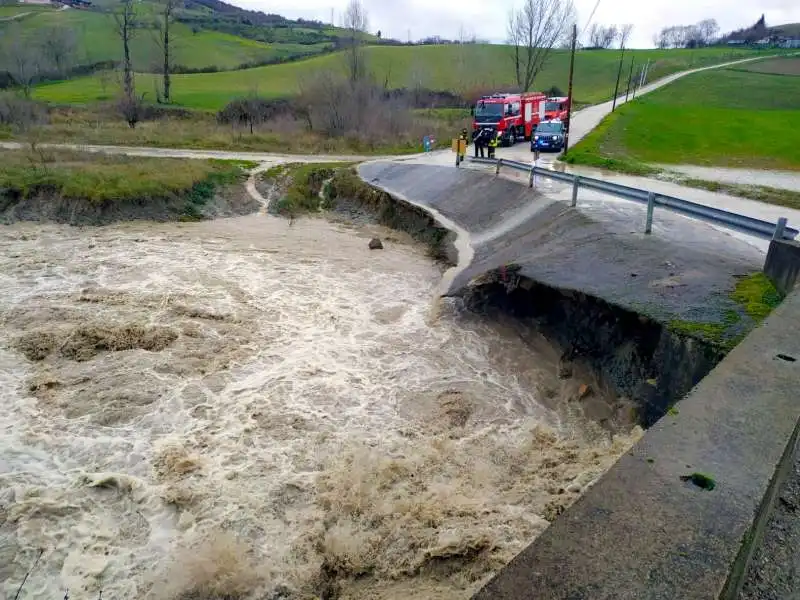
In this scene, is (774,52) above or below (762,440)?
above

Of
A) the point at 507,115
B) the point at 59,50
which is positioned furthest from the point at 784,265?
the point at 59,50

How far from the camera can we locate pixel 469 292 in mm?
13461

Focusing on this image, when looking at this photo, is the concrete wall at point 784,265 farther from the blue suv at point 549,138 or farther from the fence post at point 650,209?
the blue suv at point 549,138

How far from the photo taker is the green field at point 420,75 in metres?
62.7

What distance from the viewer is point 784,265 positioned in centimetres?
935

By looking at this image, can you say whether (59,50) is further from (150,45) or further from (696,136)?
(696,136)

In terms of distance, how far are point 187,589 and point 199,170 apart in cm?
2356

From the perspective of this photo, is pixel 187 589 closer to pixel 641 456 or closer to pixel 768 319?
pixel 641 456

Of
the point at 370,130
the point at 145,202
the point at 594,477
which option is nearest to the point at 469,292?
the point at 594,477

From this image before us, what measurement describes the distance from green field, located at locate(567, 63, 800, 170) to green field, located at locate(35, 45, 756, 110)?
17217mm

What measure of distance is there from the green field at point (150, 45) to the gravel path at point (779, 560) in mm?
86367

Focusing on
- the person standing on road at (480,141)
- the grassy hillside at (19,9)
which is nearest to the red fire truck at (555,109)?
the person standing on road at (480,141)

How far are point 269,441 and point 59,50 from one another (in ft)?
285

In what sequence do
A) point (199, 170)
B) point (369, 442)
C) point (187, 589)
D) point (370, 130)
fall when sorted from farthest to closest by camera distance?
point (370, 130), point (199, 170), point (369, 442), point (187, 589)
